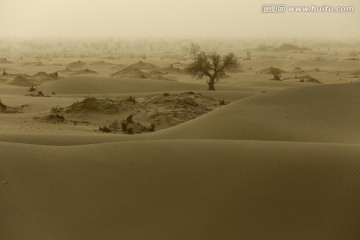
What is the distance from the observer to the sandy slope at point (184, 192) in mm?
4906

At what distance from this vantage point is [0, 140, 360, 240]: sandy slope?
4.91 meters

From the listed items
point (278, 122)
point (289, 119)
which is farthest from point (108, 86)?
point (278, 122)

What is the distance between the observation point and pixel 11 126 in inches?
436

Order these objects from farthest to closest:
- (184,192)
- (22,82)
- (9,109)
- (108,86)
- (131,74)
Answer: (131,74) → (22,82) → (108,86) → (9,109) → (184,192)

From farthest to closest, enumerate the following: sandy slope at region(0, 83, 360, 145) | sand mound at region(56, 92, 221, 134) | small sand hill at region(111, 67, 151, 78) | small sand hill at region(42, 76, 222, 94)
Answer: small sand hill at region(111, 67, 151, 78), small sand hill at region(42, 76, 222, 94), sand mound at region(56, 92, 221, 134), sandy slope at region(0, 83, 360, 145)

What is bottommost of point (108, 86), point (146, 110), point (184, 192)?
point (108, 86)

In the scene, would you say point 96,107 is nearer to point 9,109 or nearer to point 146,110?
point 146,110

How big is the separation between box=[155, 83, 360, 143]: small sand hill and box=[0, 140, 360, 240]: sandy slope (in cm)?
238

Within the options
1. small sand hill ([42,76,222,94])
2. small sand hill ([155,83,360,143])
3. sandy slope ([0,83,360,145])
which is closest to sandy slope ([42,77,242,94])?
small sand hill ([42,76,222,94])

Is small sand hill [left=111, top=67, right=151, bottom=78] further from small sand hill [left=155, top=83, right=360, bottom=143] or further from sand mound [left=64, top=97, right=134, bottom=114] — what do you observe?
small sand hill [left=155, top=83, right=360, bottom=143]

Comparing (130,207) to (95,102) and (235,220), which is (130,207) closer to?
(235,220)

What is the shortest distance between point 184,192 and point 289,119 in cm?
520

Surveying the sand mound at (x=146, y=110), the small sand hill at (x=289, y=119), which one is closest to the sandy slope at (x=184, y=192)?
the small sand hill at (x=289, y=119)

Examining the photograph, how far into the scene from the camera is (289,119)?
1017 centimetres
